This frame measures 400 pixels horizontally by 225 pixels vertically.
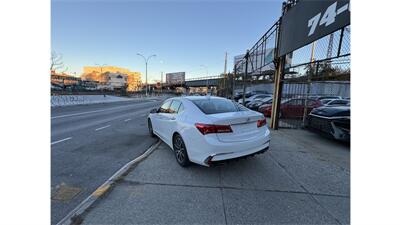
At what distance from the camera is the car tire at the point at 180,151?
381 centimetres

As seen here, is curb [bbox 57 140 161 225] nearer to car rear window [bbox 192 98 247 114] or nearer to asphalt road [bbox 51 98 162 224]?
asphalt road [bbox 51 98 162 224]

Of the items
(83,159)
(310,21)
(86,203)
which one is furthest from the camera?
(310,21)

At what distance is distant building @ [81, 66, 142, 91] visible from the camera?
99938 mm

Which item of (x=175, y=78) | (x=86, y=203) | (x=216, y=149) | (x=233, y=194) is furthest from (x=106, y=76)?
(x=233, y=194)

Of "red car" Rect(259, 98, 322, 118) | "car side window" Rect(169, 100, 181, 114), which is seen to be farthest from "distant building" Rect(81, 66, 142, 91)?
"car side window" Rect(169, 100, 181, 114)

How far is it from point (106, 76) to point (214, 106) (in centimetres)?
10640

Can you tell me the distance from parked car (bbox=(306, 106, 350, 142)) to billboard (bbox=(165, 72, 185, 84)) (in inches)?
3161

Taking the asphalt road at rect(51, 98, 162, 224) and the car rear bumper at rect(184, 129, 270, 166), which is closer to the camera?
the asphalt road at rect(51, 98, 162, 224)

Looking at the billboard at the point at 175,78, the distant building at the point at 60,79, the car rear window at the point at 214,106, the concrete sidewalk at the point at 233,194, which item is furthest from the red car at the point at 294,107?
the billboard at the point at 175,78

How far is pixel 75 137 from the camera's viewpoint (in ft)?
21.2

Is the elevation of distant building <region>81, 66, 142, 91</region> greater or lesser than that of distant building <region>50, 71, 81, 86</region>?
greater

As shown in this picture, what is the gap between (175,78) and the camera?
288 ft

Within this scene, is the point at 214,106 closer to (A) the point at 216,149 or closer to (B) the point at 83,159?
(A) the point at 216,149

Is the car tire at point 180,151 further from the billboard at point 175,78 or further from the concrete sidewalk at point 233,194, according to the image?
the billboard at point 175,78
